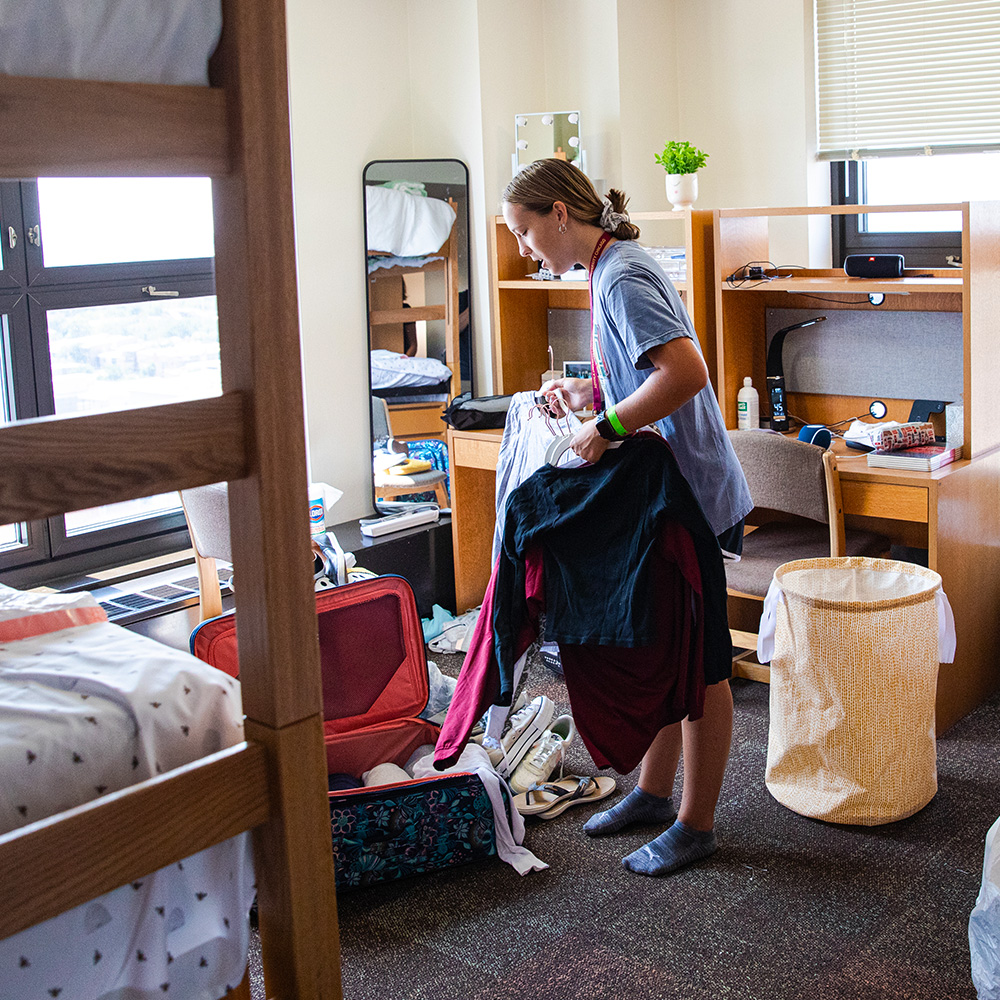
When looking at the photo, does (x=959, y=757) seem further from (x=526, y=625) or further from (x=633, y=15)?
(x=633, y=15)

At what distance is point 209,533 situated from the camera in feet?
9.22

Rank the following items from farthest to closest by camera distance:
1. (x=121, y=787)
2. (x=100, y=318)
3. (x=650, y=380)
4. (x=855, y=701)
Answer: (x=100, y=318)
(x=855, y=701)
(x=650, y=380)
(x=121, y=787)

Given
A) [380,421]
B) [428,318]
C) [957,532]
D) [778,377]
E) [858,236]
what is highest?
[858,236]

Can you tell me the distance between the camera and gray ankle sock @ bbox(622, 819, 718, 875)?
2.30 m

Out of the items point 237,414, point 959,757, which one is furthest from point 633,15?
point 237,414

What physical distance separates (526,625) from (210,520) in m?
0.93

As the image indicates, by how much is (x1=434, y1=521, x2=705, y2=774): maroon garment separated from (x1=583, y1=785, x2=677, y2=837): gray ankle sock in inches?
10.7

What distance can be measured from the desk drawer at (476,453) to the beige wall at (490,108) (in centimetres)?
41

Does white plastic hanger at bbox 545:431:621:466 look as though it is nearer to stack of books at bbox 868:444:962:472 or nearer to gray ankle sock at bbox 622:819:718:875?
gray ankle sock at bbox 622:819:718:875

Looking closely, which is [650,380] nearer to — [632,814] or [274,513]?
[632,814]

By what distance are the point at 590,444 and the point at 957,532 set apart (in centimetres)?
127

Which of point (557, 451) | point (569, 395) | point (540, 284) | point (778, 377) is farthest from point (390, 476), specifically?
point (557, 451)

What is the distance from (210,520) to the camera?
2.78m

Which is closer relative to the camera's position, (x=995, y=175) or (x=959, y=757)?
(x=959, y=757)
